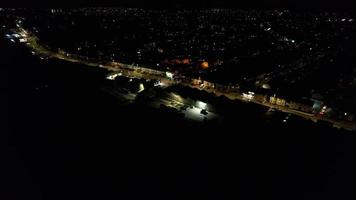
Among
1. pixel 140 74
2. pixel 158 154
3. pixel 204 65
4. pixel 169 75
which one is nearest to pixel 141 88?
pixel 169 75

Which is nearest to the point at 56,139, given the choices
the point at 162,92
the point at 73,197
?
the point at 73,197

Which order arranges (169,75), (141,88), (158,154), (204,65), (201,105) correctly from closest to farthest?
(158,154)
(201,105)
(141,88)
(169,75)
(204,65)

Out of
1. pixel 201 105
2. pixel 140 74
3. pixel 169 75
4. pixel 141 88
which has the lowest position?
pixel 201 105

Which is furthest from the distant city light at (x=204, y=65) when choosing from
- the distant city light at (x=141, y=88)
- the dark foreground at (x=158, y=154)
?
the dark foreground at (x=158, y=154)

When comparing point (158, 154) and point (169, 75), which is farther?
point (169, 75)

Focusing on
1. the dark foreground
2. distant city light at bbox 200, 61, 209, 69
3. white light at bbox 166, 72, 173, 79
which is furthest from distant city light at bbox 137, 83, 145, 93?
distant city light at bbox 200, 61, 209, 69

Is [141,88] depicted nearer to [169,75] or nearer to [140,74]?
[169,75]

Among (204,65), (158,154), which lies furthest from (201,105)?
(204,65)

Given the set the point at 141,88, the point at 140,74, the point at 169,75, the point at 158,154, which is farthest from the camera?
the point at 140,74

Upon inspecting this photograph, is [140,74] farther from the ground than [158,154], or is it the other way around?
[140,74]
